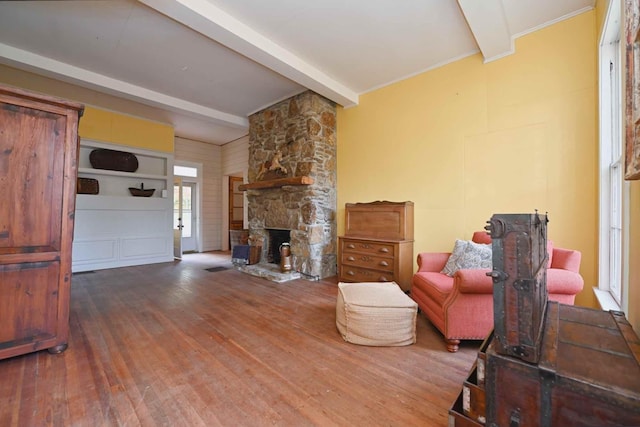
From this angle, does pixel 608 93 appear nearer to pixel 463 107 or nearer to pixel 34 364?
pixel 463 107

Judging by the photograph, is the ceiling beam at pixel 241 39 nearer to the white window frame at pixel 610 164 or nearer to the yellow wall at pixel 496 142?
the yellow wall at pixel 496 142

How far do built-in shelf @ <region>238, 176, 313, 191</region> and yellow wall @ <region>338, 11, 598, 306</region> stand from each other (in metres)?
0.97

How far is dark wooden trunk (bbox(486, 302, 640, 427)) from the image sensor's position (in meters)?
0.80

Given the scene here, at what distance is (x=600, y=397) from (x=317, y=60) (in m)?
3.95

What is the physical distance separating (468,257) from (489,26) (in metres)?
2.32

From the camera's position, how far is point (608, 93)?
7.97 ft

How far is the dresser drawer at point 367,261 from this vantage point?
3635mm

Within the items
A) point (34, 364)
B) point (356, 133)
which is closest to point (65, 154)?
point (34, 364)

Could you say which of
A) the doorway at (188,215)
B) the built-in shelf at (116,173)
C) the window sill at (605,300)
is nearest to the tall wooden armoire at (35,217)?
the built-in shelf at (116,173)

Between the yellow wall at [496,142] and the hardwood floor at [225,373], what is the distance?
157 centimetres

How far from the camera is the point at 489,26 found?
2.73 m

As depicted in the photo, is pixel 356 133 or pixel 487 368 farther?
pixel 356 133

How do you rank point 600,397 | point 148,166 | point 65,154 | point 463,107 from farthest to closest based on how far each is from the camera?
point 148,166 → point 463,107 → point 65,154 → point 600,397

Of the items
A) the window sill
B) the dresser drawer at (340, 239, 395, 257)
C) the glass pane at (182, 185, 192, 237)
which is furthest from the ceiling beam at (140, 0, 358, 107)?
the glass pane at (182, 185, 192, 237)
